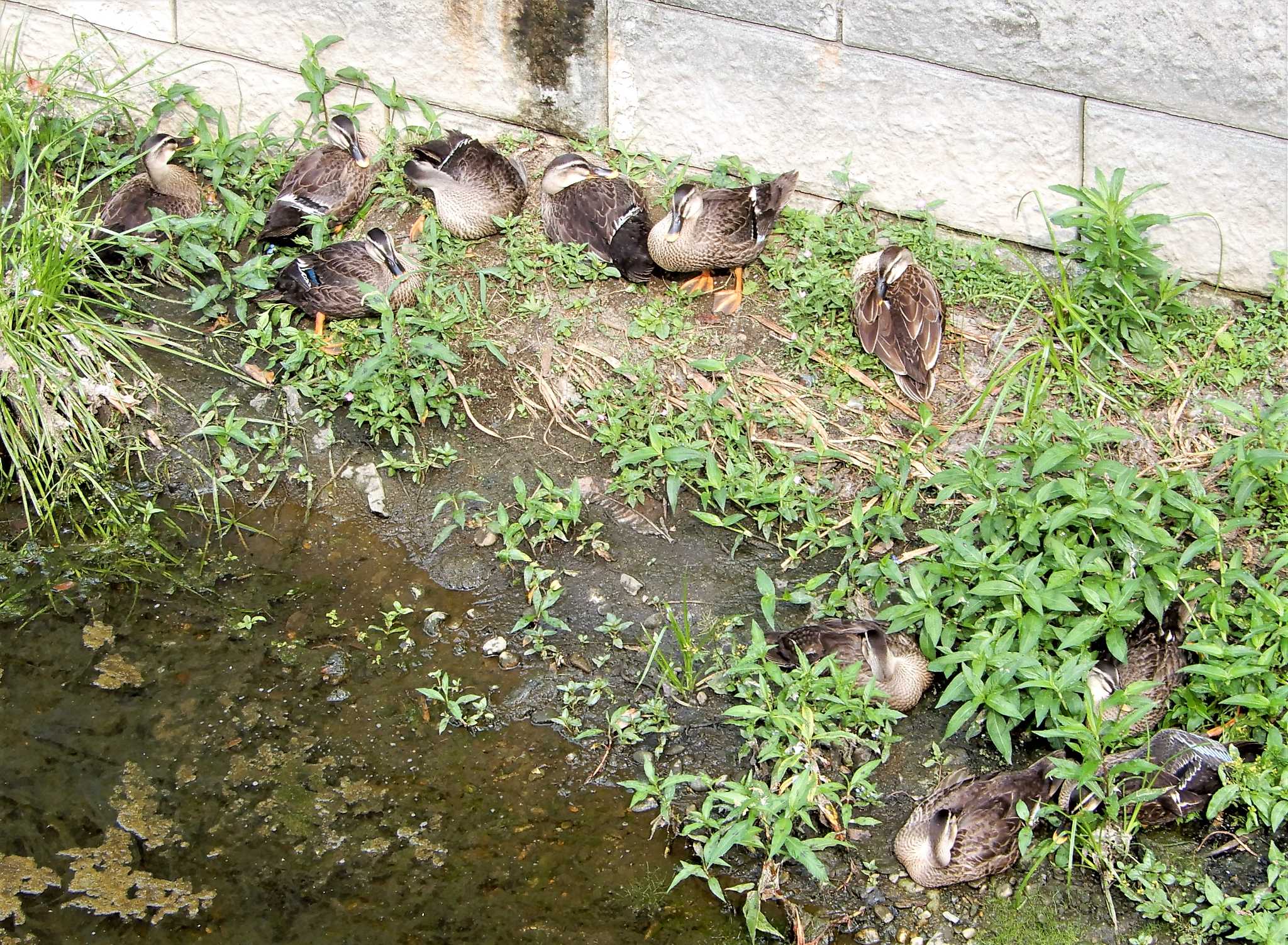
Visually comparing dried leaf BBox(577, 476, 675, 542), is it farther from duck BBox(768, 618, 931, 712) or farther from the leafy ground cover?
duck BBox(768, 618, 931, 712)

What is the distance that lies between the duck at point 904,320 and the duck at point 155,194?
132 inches

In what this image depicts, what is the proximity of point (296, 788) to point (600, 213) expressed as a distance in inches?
114

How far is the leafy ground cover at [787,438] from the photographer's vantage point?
12.8ft

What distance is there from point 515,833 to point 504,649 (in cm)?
78

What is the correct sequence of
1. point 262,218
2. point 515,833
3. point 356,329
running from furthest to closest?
point 262,218 → point 356,329 → point 515,833

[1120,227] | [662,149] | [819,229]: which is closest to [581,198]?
[662,149]

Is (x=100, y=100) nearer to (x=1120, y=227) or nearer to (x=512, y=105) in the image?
(x=512, y=105)

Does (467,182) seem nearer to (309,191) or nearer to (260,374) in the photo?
(309,191)

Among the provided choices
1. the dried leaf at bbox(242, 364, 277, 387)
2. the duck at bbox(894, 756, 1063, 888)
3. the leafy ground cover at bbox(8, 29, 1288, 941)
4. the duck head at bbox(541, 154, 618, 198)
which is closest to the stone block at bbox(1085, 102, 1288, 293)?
the leafy ground cover at bbox(8, 29, 1288, 941)

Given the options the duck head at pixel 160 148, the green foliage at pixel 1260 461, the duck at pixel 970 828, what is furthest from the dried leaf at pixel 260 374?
the green foliage at pixel 1260 461

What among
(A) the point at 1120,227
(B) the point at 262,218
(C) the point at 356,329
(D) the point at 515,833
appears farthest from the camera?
(B) the point at 262,218

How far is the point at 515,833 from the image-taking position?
3818 millimetres

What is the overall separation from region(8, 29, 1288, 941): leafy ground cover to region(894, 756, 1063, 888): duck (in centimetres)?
10

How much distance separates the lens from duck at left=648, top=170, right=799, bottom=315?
5.27 m
